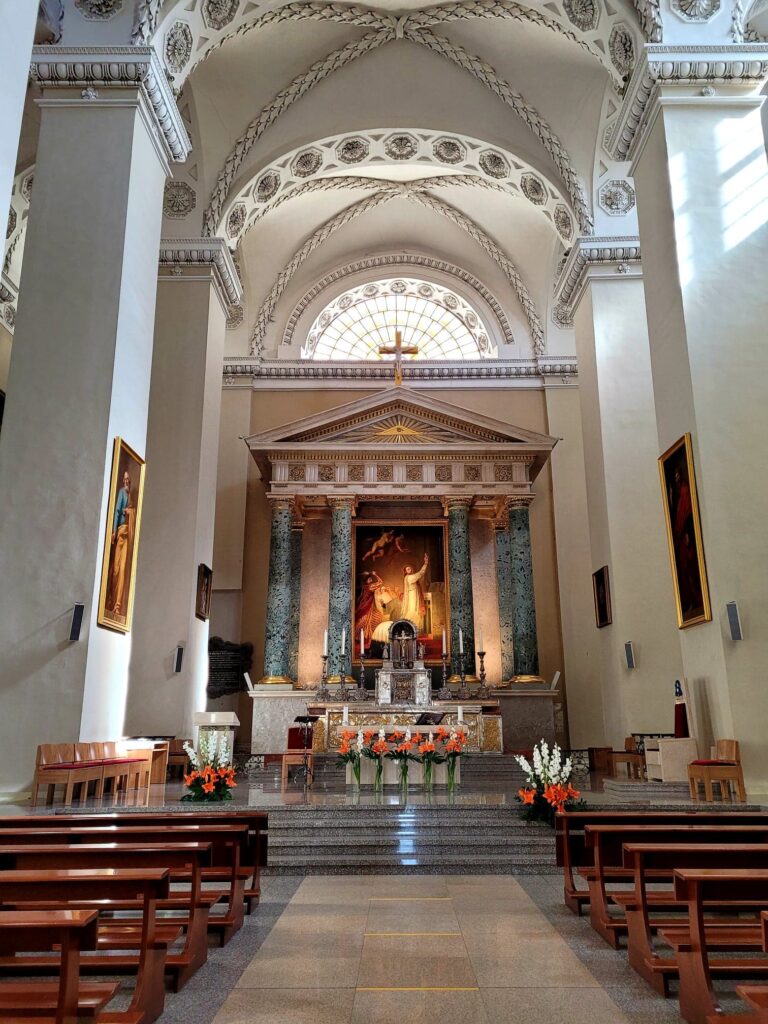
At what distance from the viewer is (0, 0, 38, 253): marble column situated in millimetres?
5184

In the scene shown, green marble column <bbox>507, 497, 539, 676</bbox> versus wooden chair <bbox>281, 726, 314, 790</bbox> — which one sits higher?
green marble column <bbox>507, 497, 539, 676</bbox>

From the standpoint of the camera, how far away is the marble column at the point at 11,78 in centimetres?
518

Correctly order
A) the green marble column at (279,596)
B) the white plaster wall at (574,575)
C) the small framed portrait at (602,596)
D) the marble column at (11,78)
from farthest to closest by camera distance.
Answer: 1. the white plaster wall at (574,575)
2. the green marble column at (279,596)
3. the small framed portrait at (602,596)
4. the marble column at (11,78)

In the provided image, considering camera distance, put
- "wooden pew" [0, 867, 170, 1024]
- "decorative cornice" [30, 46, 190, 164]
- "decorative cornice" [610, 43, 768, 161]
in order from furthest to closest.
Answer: "decorative cornice" [610, 43, 768, 161]
"decorative cornice" [30, 46, 190, 164]
"wooden pew" [0, 867, 170, 1024]

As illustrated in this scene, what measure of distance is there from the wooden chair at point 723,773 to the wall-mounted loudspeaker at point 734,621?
3.40ft

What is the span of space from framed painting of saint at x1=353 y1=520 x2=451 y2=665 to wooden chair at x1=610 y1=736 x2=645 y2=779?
16.7 ft

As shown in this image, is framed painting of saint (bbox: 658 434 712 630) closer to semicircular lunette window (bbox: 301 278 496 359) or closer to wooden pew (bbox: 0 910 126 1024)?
wooden pew (bbox: 0 910 126 1024)

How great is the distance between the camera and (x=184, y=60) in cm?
1133

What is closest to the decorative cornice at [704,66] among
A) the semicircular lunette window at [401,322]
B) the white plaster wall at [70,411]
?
the white plaster wall at [70,411]

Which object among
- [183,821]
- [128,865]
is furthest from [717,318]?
[128,865]

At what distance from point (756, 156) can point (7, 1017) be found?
11064 millimetres

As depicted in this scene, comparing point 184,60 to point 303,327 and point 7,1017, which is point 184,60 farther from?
point 7,1017

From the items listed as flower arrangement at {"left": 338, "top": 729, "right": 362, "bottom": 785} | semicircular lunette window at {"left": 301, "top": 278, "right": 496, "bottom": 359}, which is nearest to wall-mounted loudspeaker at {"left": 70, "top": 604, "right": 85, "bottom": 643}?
flower arrangement at {"left": 338, "top": 729, "right": 362, "bottom": 785}

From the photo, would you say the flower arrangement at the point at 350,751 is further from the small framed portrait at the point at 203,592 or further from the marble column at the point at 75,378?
the small framed portrait at the point at 203,592
